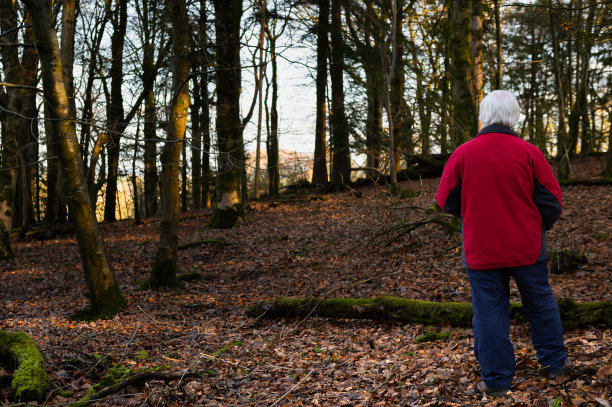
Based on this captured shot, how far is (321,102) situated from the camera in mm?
18547

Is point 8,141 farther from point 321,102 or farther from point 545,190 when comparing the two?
point 545,190

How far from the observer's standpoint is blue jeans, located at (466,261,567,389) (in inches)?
125

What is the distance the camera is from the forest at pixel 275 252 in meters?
4.02

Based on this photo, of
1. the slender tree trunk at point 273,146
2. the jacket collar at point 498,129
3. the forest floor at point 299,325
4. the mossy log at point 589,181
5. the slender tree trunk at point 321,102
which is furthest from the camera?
the slender tree trunk at point 273,146

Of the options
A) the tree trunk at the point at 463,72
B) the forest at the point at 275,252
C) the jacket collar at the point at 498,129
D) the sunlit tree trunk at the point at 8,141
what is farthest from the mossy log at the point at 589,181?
the sunlit tree trunk at the point at 8,141

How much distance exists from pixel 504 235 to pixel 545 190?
42cm

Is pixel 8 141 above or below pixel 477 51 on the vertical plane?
below

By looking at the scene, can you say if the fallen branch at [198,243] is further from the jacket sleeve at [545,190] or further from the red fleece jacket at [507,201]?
the jacket sleeve at [545,190]

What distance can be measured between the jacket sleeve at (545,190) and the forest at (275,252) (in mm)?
1078

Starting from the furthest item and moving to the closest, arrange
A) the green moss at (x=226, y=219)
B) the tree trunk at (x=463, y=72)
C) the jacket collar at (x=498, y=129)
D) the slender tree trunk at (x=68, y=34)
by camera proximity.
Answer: the green moss at (x=226, y=219) → the tree trunk at (x=463, y=72) → the slender tree trunk at (x=68, y=34) → the jacket collar at (x=498, y=129)

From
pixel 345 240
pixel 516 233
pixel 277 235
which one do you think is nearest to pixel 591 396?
pixel 516 233

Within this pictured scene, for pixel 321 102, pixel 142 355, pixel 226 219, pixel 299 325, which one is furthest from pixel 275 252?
pixel 321 102

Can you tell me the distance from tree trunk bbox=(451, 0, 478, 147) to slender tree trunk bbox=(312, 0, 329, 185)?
23.8ft

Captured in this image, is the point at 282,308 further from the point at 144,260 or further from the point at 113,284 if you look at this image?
the point at 144,260
